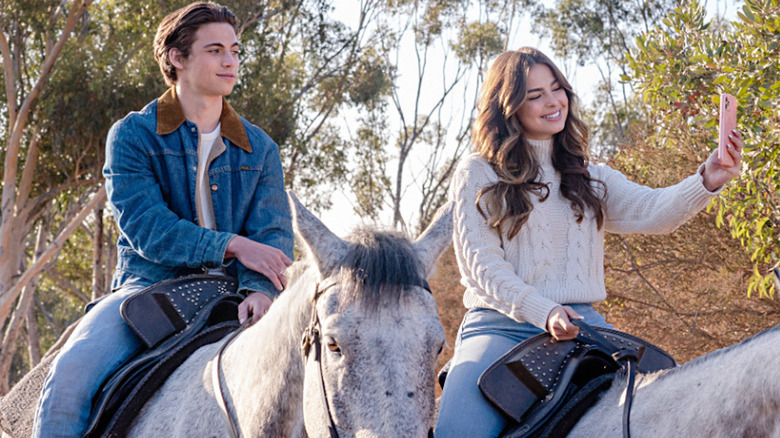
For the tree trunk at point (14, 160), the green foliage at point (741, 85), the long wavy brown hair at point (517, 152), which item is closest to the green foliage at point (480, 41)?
the tree trunk at point (14, 160)

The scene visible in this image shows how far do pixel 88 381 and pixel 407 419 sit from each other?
1.60 meters

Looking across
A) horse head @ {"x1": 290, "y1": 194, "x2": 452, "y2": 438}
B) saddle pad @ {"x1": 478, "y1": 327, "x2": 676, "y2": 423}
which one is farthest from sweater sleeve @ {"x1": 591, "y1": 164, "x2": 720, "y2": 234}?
horse head @ {"x1": 290, "y1": 194, "x2": 452, "y2": 438}

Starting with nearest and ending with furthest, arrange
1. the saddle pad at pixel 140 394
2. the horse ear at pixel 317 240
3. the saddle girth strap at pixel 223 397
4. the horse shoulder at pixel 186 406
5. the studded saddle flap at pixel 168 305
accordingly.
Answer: the horse ear at pixel 317 240
the saddle girth strap at pixel 223 397
the horse shoulder at pixel 186 406
the saddle pad at pixel 140 394
the studded saddle flap at pixel 168 305

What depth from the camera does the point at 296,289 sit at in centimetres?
262

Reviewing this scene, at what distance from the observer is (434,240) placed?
256 centimetres

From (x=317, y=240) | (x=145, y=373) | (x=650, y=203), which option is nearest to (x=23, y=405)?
(x=145, y=373)

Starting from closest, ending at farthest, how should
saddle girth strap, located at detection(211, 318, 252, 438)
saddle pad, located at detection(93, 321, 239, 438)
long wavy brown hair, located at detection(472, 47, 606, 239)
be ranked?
1. saddle girth strap, located at detection(211, 318, 252, 438)
2. saddle pad, located at detection(93, 321, 239, 438)
3. long wavy brown hair, located at detection(472, 47, 606, 239)

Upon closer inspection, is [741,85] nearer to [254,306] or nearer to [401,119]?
[254,306]

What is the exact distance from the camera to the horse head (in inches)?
82.3

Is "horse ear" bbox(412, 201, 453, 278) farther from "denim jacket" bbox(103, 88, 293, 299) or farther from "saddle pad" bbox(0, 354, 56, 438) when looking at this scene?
"saddle pad" bbox(0, 354, 56, 438)

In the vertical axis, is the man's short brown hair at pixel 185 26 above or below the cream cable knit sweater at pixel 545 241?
above

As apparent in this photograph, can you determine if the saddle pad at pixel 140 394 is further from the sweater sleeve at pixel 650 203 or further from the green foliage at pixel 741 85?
Answer: the green foliage at pixel 741 85

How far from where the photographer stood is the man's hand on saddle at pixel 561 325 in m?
3.11

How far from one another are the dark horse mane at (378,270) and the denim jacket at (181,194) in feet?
3.64
